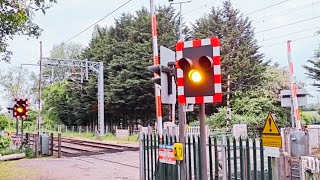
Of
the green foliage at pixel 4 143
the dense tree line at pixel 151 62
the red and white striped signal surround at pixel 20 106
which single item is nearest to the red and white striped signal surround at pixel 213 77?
the red and white striped signal surround at pixel 20 106

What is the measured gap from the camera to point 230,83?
1458 inches

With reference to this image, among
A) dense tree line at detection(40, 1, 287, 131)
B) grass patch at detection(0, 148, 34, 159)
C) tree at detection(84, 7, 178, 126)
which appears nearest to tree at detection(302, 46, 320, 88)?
dense tree line at detection(40, 1, 287, 131)

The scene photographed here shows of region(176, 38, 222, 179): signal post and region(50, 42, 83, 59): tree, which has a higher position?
region(50, 42, 83, 59): tree

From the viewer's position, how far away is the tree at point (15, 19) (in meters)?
6.46

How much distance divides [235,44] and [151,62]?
9471 millimetres

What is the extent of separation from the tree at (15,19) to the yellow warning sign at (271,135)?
4.28 metres

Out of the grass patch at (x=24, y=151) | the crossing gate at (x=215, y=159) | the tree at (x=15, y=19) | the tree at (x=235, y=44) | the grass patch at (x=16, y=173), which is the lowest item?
the grass patch at (x=16, y=173)

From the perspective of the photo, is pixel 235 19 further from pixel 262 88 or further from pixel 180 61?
pixel 180 61

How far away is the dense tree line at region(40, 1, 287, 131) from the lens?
3609 cm

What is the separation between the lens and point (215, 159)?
18.5ft

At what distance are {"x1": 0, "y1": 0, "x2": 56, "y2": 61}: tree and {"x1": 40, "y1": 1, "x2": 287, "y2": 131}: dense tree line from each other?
24411mm

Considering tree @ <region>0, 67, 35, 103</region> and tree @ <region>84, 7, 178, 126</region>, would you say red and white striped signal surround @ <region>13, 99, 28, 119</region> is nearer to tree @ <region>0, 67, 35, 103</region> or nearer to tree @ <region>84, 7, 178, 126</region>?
tree @ <region>84, 7, 178, 126</region>

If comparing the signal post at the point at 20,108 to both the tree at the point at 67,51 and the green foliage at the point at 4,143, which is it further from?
the tree at the point at 67,51

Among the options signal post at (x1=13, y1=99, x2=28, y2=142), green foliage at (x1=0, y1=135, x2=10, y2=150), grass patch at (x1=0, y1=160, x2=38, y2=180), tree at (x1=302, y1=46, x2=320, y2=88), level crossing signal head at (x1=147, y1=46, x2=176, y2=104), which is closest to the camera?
level crossing signal head at (x1=147, y1=46, x2=176, y2=104)
